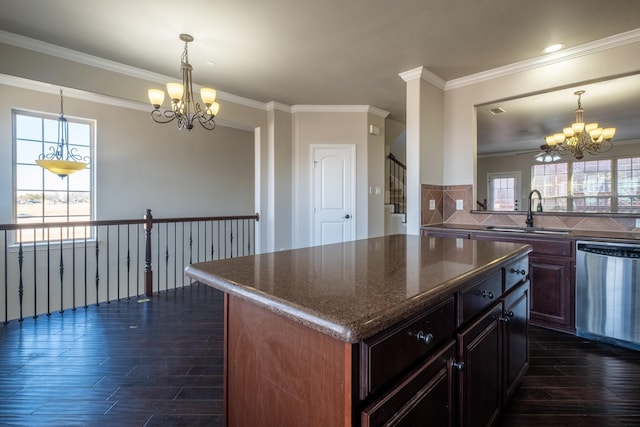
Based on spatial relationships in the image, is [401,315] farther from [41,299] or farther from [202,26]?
[41,299]

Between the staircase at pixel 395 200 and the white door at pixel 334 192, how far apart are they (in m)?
0.94

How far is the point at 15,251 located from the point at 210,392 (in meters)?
3.94

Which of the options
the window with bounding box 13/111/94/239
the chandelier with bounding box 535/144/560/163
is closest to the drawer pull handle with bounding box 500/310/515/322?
the chandelier with bounding box 535/144/560/163

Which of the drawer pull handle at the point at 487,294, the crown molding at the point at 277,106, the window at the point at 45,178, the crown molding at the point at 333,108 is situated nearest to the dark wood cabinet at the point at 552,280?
the drawer pull handle at the point at 487,294

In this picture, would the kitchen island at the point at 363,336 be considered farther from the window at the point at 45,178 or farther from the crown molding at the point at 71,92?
the window at the point at 45,178

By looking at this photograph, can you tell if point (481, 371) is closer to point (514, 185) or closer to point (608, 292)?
point (608, 292)

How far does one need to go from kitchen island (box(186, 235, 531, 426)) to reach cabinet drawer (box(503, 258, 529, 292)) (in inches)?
0.9

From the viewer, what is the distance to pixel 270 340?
0.98m

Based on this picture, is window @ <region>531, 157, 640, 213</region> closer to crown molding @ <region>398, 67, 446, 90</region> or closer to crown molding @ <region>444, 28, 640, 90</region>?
crown molding @ <region>444, 28, 640, 90</region>

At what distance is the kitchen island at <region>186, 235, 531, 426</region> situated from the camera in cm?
78

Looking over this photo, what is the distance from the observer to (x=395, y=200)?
6.50m

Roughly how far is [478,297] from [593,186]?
326cm

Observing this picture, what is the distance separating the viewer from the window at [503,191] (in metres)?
3.84

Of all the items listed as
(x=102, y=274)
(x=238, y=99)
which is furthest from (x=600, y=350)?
(x=102, y=274)
